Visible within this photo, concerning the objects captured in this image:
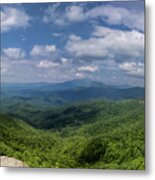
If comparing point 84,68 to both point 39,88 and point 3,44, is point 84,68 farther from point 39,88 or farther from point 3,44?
point 3,44

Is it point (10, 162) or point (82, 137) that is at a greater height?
point (82, 137)

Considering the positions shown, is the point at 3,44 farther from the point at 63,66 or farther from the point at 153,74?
the point at 153,74

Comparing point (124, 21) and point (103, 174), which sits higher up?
point (124, 21)

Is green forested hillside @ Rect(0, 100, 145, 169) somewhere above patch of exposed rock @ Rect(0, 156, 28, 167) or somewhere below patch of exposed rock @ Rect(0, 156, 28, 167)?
above

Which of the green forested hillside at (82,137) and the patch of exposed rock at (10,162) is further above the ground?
the green forested hillside at (82,137)

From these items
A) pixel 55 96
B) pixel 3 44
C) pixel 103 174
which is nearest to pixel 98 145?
pixel 103 174

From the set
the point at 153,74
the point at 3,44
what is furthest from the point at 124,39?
the point at 3,44

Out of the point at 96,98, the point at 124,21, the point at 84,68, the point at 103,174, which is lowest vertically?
the point at 103,174
